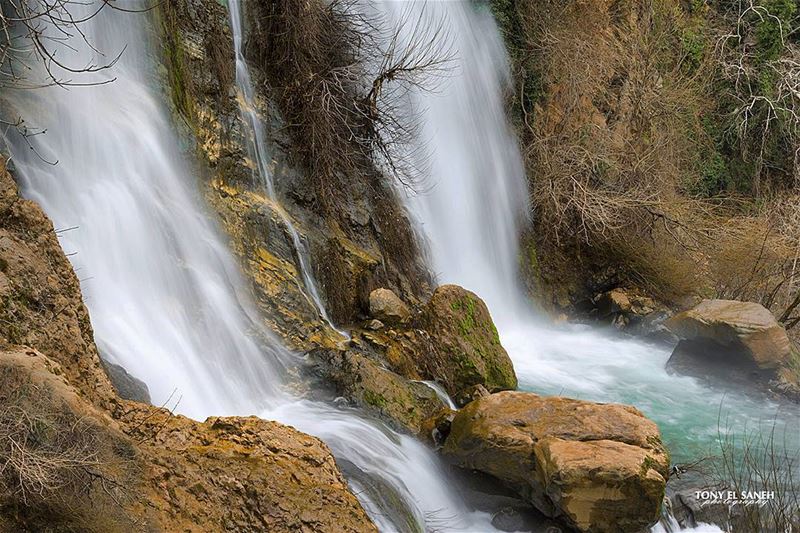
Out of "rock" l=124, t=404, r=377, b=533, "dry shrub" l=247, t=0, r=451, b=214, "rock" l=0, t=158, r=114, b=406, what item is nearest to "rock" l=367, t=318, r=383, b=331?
"dry shrub" l=247, t=0, r=451, b=214

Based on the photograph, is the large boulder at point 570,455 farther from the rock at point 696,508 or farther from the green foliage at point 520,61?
the green foliage at point 520,61

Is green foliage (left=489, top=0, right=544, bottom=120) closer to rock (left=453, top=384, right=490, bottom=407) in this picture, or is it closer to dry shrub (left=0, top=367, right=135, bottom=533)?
rock (left=453, top=384, right=490, bottom=407)

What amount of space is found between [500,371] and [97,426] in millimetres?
5041

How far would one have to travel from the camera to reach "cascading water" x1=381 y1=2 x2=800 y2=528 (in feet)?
29.4

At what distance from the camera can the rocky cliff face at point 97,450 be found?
10.0ft

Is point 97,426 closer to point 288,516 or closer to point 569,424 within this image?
point 288,516

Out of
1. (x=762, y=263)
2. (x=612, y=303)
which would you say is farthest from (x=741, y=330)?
(x=762, y=263)

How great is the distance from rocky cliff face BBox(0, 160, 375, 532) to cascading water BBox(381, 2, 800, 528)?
5071 mm

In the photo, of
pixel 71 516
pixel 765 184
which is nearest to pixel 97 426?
pixel 71 516

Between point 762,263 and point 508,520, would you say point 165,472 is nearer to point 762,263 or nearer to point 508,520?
point 508,520

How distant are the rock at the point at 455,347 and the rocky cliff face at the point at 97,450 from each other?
3164mm

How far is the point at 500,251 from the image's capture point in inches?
477

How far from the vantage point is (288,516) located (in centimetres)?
384

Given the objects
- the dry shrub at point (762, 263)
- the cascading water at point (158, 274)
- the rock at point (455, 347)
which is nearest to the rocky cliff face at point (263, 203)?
the cascading water at point (158, 274)
